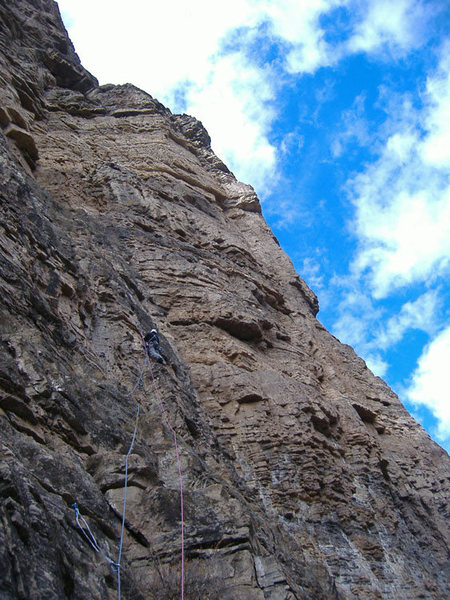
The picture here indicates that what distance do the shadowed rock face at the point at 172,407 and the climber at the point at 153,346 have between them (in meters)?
0.26

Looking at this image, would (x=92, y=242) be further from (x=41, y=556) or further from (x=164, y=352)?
(x=41, y=556)

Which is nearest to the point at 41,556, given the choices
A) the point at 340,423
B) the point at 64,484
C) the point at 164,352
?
the point at 64,484

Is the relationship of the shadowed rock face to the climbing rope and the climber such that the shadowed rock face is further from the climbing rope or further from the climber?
the climber

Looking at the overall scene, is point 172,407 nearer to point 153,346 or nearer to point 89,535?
point 153,346

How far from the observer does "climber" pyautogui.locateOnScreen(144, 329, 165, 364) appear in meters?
8.67

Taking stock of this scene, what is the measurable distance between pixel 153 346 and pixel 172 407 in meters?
1.43

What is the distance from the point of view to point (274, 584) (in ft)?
16.6

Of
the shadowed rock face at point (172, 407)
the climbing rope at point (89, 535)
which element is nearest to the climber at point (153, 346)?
the shadowed rock face at point (172, 407)

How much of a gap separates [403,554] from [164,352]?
20.0 ft

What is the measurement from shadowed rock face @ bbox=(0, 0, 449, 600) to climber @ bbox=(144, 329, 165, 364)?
26 cm

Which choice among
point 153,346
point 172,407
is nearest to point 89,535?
point 172,407

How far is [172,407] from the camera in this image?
7.86m

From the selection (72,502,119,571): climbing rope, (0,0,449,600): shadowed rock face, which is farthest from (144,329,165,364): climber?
(72,502,119,571): climbing rope

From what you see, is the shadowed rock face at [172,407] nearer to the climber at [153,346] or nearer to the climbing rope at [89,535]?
the climbing rope at [89,535]
